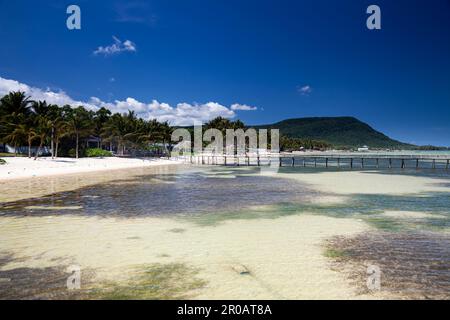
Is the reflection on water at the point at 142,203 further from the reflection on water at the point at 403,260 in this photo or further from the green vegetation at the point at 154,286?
the green vegetation at the point at 154,286

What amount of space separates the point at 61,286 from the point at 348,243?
292 inches

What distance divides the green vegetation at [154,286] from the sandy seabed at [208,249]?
0.71ft

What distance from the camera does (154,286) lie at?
594 cm

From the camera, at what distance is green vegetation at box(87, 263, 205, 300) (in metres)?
5.52

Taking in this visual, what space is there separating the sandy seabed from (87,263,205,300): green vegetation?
217 millimetres

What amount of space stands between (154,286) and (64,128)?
4713 centimetres

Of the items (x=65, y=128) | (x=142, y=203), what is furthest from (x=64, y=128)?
(x=142, y=203)

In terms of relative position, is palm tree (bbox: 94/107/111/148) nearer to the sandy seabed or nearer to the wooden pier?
the wooden pier

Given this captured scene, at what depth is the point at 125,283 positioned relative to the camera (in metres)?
6.09

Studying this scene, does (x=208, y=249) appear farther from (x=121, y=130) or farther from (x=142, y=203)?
(x=121, y=130)

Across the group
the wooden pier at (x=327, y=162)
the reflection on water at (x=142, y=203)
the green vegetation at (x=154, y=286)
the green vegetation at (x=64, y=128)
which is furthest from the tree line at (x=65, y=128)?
the green vegetation at (x=154, y=286)

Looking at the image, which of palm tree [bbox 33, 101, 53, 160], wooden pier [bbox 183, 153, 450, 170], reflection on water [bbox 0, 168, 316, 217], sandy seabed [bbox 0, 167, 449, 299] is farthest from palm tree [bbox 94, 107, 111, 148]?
sandy seabed [bbox 0, 167, 449, 299]

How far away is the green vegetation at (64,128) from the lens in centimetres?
4306

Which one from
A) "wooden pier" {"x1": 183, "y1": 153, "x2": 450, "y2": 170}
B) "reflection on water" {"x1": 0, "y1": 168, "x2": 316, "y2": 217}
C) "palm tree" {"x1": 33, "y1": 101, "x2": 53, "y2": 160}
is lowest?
"reflection on water" {"x1": 0, "y1": 168, "x2": 316, "y2": 217}
